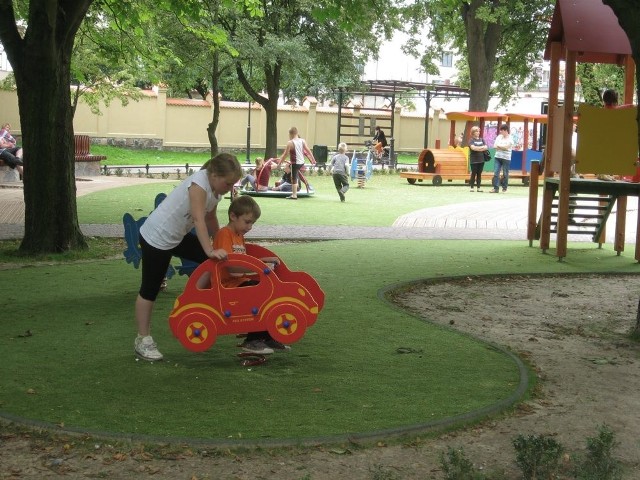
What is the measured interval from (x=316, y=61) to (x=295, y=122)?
48.4ft

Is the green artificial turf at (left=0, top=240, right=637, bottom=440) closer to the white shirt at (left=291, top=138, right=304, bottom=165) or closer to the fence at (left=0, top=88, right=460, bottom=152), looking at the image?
the white shirt at (left=291, top=138, right=304, bottom=165)

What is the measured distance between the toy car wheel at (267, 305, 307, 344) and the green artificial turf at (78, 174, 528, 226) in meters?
11.7

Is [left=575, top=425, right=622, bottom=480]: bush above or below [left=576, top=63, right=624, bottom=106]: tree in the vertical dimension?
below

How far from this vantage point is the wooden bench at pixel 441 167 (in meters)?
33.7

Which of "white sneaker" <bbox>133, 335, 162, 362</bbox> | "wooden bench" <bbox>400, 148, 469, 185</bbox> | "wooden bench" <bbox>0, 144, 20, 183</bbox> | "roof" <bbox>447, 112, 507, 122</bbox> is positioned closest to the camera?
"white sneaker" <bbox>133, 335, 162, 362</bbox>

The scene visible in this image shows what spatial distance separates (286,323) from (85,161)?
26.5 meters

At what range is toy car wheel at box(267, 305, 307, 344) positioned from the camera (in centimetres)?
693

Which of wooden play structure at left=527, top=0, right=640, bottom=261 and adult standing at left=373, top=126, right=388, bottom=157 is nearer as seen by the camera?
wooden play structure at left=527, top=0, right=640, bottom=261

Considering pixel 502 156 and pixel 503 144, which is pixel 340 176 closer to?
pixel 503 144

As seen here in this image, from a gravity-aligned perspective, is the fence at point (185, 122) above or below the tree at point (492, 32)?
below

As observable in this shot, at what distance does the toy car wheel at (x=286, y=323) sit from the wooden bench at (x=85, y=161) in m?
26.1

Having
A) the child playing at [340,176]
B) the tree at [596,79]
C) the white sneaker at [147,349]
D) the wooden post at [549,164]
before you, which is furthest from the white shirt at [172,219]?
the tree at [596,79]

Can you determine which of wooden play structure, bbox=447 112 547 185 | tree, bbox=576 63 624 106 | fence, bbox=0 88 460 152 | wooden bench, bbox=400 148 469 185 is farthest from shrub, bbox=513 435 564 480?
fence, bbox=0 88 460 152

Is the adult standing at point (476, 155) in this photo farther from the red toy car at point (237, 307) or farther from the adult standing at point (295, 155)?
the red toy car at point (237, 307)
